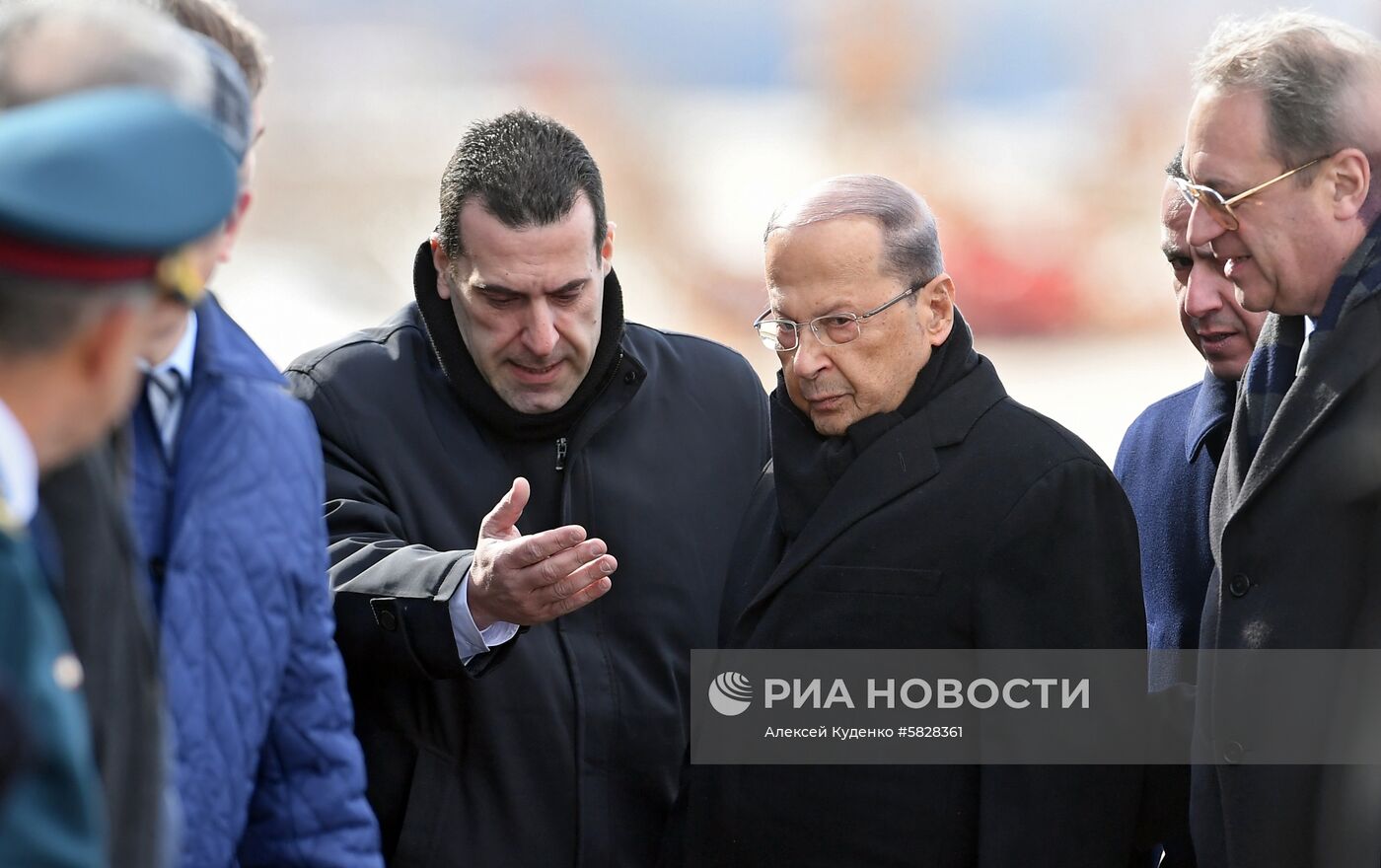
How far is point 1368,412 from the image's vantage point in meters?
2.02

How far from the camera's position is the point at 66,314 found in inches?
41.0

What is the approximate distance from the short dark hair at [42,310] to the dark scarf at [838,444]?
1.37 m

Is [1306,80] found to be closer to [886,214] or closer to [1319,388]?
[1319,388]

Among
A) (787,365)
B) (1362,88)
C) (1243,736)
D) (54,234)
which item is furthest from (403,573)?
(1362,88)

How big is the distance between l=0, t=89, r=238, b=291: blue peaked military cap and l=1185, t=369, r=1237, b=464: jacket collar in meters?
1.87

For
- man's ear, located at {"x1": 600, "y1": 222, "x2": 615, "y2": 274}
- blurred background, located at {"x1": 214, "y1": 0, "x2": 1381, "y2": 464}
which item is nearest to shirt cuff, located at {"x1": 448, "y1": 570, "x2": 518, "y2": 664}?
man's ear, located at {"x1": 600, "y1": 222, "x2": 615, "y2": 274}

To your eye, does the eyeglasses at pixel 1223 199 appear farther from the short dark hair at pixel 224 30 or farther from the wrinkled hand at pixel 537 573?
the short dark hair at pixel 224 30

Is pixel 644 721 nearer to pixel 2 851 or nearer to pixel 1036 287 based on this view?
pixel 2 851

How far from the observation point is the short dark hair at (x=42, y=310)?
1.02 meters

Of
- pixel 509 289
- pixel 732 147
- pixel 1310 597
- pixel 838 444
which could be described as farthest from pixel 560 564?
pixel 732 147

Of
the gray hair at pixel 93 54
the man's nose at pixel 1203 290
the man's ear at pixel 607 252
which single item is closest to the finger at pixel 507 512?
the man's ear at pixel 607 252

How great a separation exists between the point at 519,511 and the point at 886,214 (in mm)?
697

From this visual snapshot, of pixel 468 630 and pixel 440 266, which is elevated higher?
pixel 440 266

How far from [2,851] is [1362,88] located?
76.8 inches
